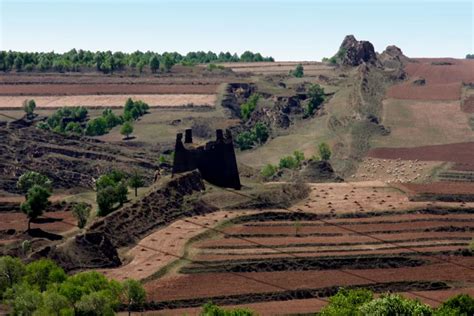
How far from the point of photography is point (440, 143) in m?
143

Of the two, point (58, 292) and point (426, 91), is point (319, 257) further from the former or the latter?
point (426, 91)

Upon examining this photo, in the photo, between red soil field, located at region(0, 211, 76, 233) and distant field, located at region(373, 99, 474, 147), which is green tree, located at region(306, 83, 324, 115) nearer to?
distant field, located at region(373, 99, 474, 147)

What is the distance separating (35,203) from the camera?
8862 centimetres

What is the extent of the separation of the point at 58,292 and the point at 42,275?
6.30 meters

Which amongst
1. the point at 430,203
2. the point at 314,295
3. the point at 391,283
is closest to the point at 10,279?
the point at 314,295

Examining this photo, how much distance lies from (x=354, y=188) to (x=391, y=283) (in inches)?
1351

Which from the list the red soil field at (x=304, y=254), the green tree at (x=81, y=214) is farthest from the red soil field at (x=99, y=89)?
the red soil field at (x=304, y=254)

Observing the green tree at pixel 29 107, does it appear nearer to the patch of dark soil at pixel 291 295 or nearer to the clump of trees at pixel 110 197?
the clump of trees at pixel 110 197

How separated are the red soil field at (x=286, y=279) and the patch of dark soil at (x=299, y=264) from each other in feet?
2.59

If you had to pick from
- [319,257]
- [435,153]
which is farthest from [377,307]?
[435,153]

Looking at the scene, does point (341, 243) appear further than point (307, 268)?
Yes

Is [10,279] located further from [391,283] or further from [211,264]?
[391,283]

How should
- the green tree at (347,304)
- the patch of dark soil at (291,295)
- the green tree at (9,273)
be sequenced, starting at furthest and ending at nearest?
the patch of dark soil at (291,295) < the green tree at (9,273) < the green tree at (347,304)

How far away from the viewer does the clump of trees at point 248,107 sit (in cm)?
17288
